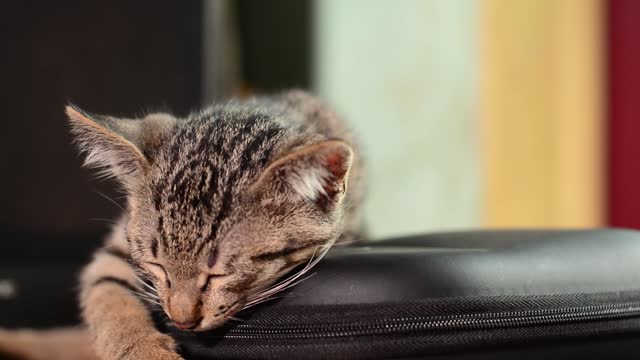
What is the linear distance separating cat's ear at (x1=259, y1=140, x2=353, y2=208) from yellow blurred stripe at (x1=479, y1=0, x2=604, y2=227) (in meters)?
1.83

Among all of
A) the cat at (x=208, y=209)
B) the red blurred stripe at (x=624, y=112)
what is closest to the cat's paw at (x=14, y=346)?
the cat at (x=208, y=209)

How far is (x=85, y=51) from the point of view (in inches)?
86.9

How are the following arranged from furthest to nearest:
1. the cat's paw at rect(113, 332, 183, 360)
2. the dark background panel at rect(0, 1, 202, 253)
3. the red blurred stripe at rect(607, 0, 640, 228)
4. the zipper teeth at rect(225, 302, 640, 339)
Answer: the red blurred stripe at rect(607, 0, 640, 228) < the dark background panel at rect(0, 1, 202, 253) < the cat's paw at rect(113, 332, 183, 360) < the zipper teeth at rect(225, 302, 640, 339)

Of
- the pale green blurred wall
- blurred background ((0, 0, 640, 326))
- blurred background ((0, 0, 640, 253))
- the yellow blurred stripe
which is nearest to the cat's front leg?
blurred background ((0, 0, 640, 326))

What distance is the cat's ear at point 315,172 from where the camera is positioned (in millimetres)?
964

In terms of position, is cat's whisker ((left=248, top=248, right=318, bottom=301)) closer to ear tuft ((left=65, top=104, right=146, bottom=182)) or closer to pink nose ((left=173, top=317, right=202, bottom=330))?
pink nose ((left=173, top=317, right=202, bottom=330))

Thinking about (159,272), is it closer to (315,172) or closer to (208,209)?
(208,209)

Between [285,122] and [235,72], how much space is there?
166cm

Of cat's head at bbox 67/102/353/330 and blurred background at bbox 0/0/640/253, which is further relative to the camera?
blurred background at bbox 0/0/640/253

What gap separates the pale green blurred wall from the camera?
2766 mm

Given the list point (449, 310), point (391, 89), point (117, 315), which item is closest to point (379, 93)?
point (391, 89)

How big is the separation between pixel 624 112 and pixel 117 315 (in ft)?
8.93

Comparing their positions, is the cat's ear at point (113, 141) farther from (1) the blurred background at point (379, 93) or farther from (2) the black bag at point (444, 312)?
Answer: (1) the blurred background at point (379, 93)

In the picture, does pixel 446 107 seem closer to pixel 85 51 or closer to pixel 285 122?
pixel 85 51
